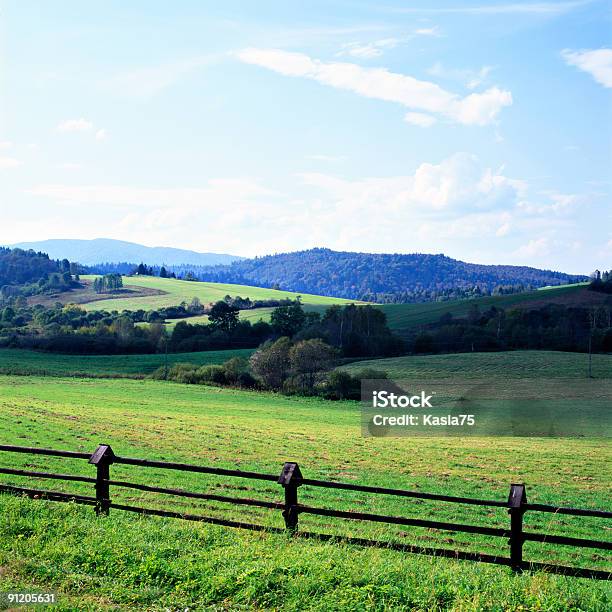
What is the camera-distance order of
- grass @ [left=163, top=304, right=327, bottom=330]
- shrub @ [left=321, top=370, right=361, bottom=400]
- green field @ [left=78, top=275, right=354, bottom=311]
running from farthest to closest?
green field @ [left=78, top=275, right=354, bottom=311] → grass @ [left=163, top=304, right=327, bottom=330] → shrub @ [left=321, top=370, right=361, bottom=400]

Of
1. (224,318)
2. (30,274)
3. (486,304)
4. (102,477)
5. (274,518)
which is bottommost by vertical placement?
(274,518)

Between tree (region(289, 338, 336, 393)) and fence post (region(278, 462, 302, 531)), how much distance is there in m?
55.7

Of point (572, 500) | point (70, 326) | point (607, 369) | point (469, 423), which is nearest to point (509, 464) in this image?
point (572, 500)

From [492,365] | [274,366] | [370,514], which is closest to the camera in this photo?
[370,514]

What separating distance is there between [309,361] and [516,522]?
57.8 meters

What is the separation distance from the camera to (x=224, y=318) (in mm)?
100438

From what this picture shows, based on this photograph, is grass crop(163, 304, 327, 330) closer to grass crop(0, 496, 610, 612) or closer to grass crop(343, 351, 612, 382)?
grass crop(343, 351, 612, 382)

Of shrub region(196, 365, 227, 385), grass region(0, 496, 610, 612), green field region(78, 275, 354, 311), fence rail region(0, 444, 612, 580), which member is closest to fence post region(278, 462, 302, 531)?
fence rail region(0, 444, 612, 580)

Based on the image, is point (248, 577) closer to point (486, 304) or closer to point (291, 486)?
point (291, 486)

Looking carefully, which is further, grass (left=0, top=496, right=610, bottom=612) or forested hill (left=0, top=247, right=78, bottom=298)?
forested hill (left=0, top=247, right=78, bottom=298)

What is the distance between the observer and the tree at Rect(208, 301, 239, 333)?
329 feet

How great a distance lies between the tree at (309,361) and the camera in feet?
217

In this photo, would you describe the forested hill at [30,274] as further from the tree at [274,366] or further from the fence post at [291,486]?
the fence post at [291,486]

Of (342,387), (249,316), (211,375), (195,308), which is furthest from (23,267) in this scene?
(342,387)
